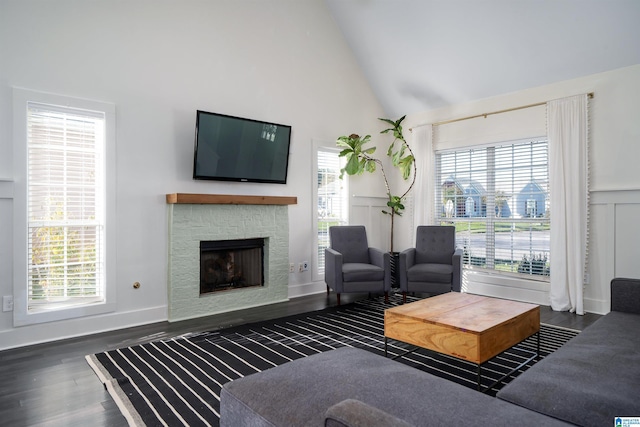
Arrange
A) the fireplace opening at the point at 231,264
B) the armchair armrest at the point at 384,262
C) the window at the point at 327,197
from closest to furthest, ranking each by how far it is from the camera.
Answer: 1. the fireplace opening at the point at 231,264
2. the armchair armrest at the point at 384,262
3. the window at the point at 327,197

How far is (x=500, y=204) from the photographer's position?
520 cm

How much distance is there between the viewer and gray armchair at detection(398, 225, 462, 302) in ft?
14.9

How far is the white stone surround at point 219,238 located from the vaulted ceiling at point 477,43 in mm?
2648

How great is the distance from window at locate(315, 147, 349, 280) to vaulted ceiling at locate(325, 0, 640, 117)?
4.92 feet

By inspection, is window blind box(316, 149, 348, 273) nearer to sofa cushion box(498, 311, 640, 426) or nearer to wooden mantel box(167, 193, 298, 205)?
wooden mantel box(167, 193, 298, 205)

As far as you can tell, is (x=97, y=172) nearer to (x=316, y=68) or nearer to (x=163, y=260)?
(x=163, y=260)

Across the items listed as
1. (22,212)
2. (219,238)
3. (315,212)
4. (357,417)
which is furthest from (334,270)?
(357,417)

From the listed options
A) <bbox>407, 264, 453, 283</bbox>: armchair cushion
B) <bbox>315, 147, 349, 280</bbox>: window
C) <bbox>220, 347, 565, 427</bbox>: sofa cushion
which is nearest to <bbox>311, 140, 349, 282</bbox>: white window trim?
<bbox>315, 147, 349, 280</bbox>: window

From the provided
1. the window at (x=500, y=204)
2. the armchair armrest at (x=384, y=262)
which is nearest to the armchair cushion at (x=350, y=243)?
the armchair armrest at (x=384, y=262)

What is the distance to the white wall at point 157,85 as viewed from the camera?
3.29m

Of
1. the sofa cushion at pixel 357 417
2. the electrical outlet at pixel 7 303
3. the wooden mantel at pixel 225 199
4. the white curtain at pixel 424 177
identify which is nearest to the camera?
the sofa cushion at pixel 357 417

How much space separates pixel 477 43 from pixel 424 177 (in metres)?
1.90

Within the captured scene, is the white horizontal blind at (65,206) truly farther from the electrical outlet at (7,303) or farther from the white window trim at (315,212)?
the white window trim at (315,212)

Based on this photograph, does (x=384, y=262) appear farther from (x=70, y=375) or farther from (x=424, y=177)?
(x=70, y=375)
